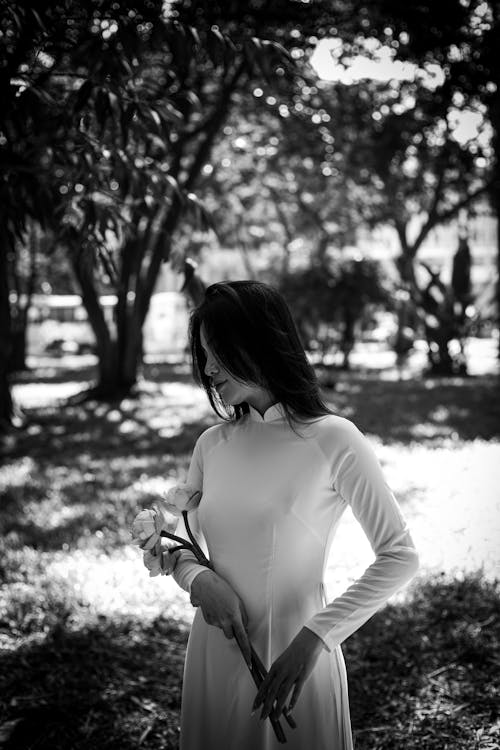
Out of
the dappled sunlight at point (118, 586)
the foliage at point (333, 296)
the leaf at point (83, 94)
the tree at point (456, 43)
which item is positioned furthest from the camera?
the foliage at point (333, 296)

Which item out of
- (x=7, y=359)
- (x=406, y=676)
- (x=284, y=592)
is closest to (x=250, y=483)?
(x=284, y=592)

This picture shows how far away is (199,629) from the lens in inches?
74.7

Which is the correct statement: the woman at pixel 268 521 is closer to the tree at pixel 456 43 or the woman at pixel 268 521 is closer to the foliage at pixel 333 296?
the tree at pixel 456 43

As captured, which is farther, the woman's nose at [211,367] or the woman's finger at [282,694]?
the woman's nose at [211,367]

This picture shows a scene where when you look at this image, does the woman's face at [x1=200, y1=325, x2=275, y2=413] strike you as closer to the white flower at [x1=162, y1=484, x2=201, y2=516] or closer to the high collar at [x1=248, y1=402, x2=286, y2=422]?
the high collar at [x1=248, y1=402, x2=286, y2=422]

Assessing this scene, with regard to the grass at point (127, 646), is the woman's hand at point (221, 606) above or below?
above

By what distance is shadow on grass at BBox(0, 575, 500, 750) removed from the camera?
2.85m

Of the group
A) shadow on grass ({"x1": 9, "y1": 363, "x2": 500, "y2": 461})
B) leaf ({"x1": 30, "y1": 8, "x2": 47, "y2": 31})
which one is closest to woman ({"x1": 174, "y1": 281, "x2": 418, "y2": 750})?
leaf ({"x1": 30, "y1": 8, "x2": 47, "y2": 31})

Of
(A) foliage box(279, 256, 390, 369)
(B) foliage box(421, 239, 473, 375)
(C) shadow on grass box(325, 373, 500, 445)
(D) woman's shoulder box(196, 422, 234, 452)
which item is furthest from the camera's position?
(A) foliage box(279, 256, 390, 369)

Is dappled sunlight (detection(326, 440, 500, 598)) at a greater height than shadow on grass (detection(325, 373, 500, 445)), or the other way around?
dappled sunlight (detection(326, 440, 500, 598))

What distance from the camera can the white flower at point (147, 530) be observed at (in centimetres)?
179

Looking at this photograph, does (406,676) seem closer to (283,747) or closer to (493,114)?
(283,747)

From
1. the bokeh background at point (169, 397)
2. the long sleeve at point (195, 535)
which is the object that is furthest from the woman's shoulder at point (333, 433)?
the bokeh background at point (169, 397)

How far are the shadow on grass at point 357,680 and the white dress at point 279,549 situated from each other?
114cm
